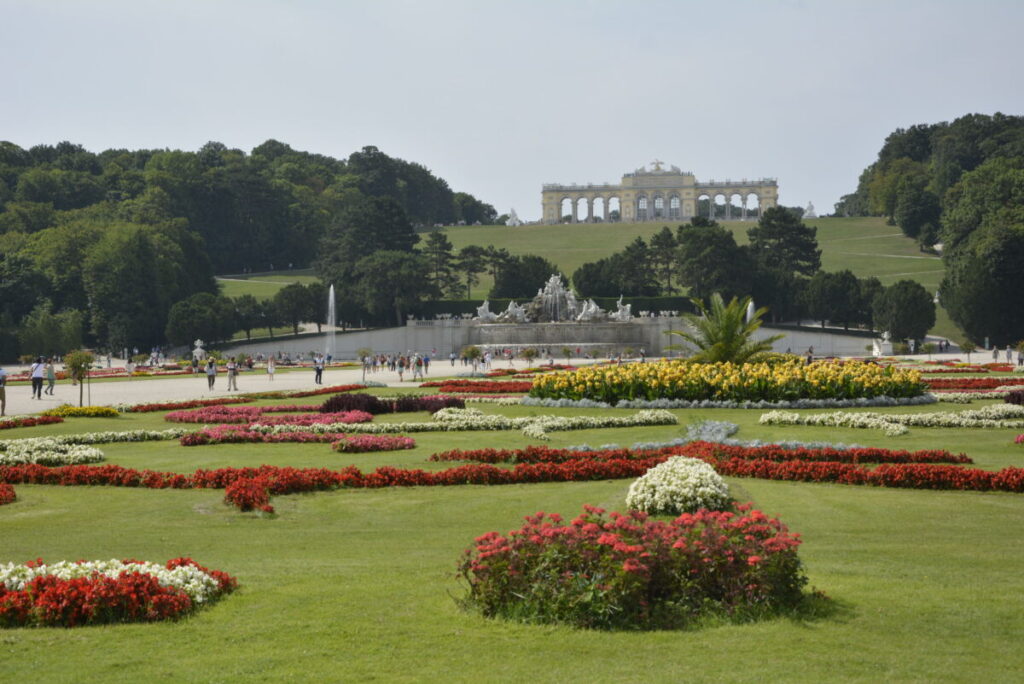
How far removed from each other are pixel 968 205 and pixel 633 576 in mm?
71586

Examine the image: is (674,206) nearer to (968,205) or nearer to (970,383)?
(968,205)

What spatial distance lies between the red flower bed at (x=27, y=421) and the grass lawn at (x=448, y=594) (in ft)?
24.7

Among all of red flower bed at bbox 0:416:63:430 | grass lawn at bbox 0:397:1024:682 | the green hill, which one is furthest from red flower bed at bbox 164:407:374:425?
the green hill

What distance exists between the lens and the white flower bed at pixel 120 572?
732 cm

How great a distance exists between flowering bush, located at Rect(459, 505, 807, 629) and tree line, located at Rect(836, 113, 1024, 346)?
191 feet

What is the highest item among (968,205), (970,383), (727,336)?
(968,205)

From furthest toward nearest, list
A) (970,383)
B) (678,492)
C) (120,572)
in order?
(970,383) → (678,492) → (120,572)

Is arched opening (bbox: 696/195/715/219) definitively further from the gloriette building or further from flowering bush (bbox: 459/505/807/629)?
flowering bush (bbox: 459/505/807/629)

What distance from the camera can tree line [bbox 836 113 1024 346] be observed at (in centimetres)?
6119

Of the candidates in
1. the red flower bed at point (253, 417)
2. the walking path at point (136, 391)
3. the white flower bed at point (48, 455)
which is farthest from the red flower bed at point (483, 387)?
the white flower bed at point (48, 455)

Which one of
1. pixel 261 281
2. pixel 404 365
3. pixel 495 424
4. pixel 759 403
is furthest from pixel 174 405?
pixel 261 281

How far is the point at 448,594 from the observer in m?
7.57

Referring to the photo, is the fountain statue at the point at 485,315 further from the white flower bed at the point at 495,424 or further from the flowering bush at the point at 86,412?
the white flower bed at the point at 495,424

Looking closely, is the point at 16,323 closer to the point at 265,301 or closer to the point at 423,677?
the point at 265,301
